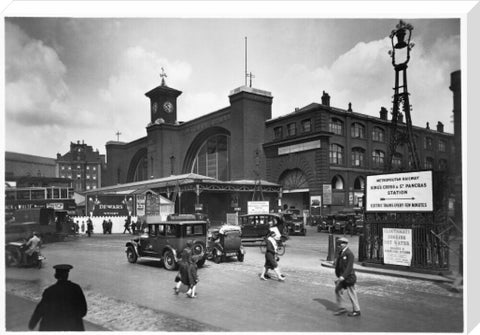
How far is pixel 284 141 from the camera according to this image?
4106cm

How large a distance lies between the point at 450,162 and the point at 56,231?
21.4m

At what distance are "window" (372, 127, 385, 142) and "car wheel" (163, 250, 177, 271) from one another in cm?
3201

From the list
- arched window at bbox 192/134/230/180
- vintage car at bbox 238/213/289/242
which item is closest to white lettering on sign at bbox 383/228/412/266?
vintage car at bbox 238/213/289/242

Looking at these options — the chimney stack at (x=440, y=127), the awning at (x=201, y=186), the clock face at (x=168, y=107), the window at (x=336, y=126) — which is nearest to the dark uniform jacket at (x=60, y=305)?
the chimney stack at (x=440, y=127)

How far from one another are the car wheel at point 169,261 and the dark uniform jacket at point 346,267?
6.75m

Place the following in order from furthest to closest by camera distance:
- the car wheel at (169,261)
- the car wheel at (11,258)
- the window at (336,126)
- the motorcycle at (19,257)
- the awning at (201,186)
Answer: the window at (336,126) < the awning at (201,186) < the car wheel at (169,261) < the motorcycle at (19,257) < the car wheel at (11,258)

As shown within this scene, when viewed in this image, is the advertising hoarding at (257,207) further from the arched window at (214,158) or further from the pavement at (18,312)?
the pavement at (18,312)

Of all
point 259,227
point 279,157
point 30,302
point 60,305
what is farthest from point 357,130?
point 60,305

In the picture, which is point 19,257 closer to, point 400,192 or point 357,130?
point 400,192

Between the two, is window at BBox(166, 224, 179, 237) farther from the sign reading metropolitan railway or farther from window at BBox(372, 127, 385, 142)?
window at BBox(372, 127, 385, 142)

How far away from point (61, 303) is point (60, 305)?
6 cm

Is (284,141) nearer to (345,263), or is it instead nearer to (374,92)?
(374,92)

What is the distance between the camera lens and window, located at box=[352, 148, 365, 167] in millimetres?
40094

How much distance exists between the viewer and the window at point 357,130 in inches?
1559
